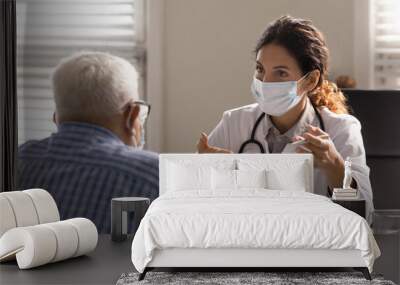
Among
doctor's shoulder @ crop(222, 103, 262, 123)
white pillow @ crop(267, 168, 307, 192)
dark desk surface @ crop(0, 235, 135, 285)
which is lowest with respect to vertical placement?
dark desk surface @ crop(0, 235, 135, 285)

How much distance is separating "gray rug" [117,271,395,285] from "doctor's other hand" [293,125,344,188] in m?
1.16

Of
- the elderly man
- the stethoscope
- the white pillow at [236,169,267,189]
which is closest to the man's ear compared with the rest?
the elderly man

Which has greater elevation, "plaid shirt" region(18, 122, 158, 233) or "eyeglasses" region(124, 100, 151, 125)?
"eyeglasses" region(124, 100, 151, 125)

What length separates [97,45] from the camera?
5602 mm

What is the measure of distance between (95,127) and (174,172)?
2.01 feet

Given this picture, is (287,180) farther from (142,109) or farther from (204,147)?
(142,109)

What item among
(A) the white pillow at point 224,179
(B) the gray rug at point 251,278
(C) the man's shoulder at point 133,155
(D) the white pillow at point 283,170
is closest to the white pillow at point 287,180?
(D) the white pillow at point 283,170

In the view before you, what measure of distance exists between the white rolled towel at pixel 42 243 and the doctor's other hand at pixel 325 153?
167 cm

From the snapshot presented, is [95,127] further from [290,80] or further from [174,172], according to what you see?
[290,80]

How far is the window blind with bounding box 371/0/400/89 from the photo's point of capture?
536 cm

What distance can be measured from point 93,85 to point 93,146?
45cm

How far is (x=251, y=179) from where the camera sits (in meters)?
4.91

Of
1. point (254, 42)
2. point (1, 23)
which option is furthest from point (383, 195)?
point (1, 23)

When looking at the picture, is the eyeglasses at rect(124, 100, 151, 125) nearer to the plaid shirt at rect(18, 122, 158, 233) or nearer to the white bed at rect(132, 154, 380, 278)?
the plaid shirt at rect(18, 122, 158, 233)
